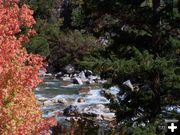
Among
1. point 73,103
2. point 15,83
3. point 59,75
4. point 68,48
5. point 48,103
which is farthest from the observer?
point 68,48

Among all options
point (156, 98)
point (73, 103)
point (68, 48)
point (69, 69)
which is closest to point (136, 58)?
point (156, 98)

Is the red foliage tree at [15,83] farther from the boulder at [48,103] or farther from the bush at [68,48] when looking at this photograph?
the bush at [68,48]

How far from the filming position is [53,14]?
78.6 meters

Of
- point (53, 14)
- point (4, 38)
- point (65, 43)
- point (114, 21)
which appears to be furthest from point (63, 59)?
point (4, 38)

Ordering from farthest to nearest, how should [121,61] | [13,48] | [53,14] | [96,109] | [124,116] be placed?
[53,14]
[96,109]
[124,116]
[121,61]
[13,48]

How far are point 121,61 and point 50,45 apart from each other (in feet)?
178

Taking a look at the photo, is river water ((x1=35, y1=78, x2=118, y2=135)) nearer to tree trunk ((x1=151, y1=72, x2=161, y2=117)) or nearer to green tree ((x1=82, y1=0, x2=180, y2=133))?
green tree ((x1=82, y1=0, x2=180, y2=133))

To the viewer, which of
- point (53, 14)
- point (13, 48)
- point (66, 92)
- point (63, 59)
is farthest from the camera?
point (53, 14)

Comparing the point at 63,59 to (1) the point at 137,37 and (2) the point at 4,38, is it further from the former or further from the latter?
(2) the point at 4,38

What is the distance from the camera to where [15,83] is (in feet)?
23.9

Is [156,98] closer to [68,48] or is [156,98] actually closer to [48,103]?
[48,103]

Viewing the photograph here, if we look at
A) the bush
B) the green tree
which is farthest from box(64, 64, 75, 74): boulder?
the green tree

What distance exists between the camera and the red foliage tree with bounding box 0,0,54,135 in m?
7.09

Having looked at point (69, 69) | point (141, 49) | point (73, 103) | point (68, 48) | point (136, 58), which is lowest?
point (69, 69)
